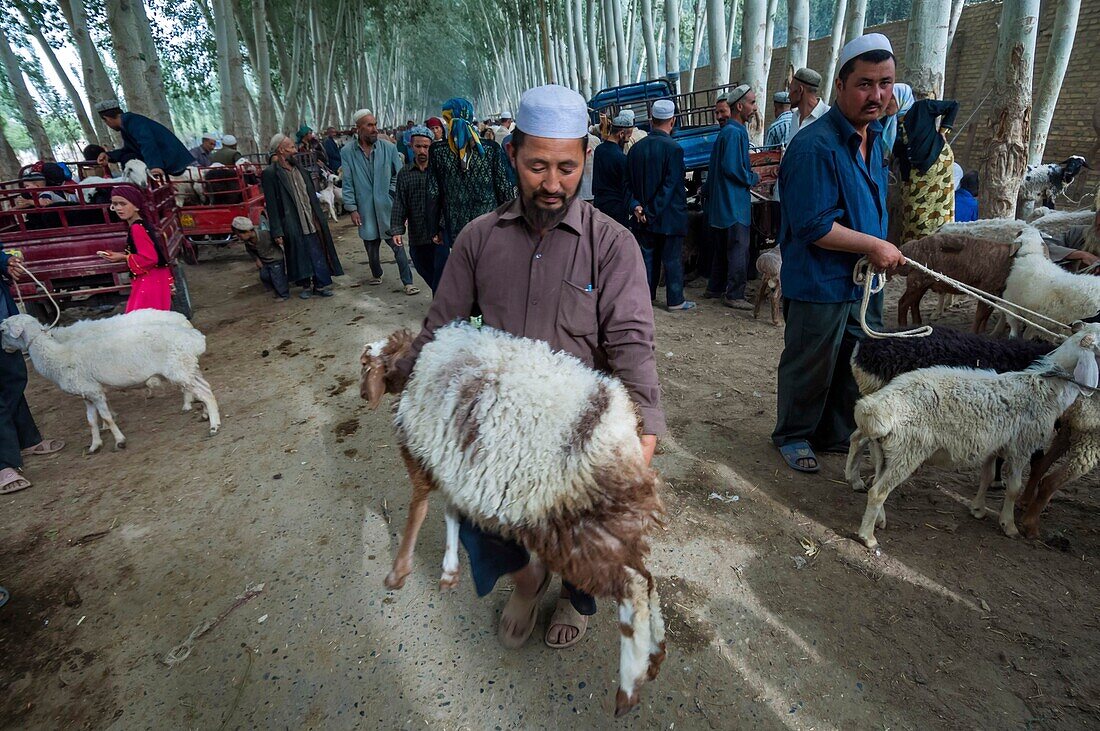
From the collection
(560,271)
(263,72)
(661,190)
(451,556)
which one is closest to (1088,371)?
(560,271)

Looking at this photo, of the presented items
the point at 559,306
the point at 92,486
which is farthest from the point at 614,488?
the point at 92,486

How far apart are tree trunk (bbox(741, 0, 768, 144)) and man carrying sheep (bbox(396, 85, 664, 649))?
Answer: 32.9 feet

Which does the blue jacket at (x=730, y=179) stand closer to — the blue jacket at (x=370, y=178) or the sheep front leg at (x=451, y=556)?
the blue jacket at (x=370, y=178)

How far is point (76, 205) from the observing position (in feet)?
22.9

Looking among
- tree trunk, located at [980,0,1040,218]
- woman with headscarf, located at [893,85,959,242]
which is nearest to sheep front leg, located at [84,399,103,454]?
woman with headscarf, located at [893,85,959,242]

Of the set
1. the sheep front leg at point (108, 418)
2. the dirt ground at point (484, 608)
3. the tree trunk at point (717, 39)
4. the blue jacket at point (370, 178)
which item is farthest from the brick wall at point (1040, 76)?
the sheep front leg at point (108, 418)

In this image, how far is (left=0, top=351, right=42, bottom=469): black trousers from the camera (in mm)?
3957

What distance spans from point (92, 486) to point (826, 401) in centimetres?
559

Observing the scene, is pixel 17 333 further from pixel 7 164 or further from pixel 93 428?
pixel 7 164

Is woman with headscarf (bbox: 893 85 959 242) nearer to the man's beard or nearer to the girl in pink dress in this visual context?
the man's beard

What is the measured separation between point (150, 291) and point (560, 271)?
5.72 meters

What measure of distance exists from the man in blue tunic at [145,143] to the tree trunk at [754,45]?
34.3ft

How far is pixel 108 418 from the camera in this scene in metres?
4.46

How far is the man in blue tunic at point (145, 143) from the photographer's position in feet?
26.5
